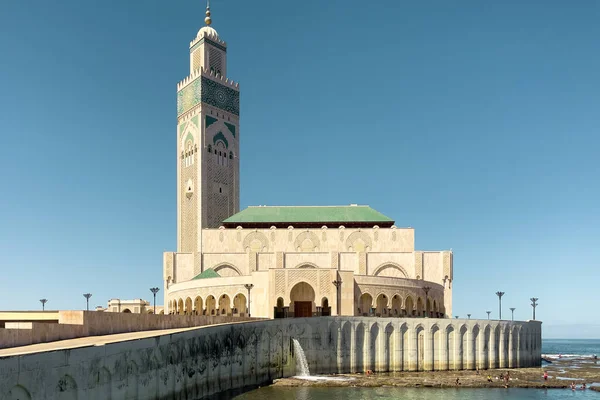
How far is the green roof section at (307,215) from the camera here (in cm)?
7375

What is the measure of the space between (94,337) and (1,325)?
17.6ft

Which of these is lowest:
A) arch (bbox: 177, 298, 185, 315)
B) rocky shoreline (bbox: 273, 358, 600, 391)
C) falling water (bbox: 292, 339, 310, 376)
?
rocky shoreline (bbox: 273, 358, 600, 391)

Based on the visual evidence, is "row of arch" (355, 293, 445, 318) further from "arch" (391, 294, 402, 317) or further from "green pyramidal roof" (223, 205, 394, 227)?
"green pyramidal roof" (223, 205, 394, 227)

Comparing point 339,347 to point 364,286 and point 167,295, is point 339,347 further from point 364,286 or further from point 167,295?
point 167,295

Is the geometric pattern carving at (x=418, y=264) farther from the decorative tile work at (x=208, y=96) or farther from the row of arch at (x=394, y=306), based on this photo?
the decorative tile work at (x=208, y=96)

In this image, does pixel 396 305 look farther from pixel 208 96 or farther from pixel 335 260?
pixel 208 96

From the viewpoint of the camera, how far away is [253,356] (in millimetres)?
41281

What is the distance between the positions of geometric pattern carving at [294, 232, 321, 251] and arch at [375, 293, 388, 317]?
40.6 feet

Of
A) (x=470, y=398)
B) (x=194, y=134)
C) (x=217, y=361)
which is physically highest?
(x=194, y=134)

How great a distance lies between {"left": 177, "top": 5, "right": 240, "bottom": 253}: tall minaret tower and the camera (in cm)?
7819

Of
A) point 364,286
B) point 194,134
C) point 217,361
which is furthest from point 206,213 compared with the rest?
point 217,361

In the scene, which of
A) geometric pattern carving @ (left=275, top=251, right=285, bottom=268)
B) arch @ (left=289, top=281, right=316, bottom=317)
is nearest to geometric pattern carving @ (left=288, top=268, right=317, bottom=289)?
arch @ (left=289, top=281, right=316, bottom=317)

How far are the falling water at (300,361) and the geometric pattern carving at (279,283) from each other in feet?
33.0

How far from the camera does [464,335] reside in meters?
53.0
